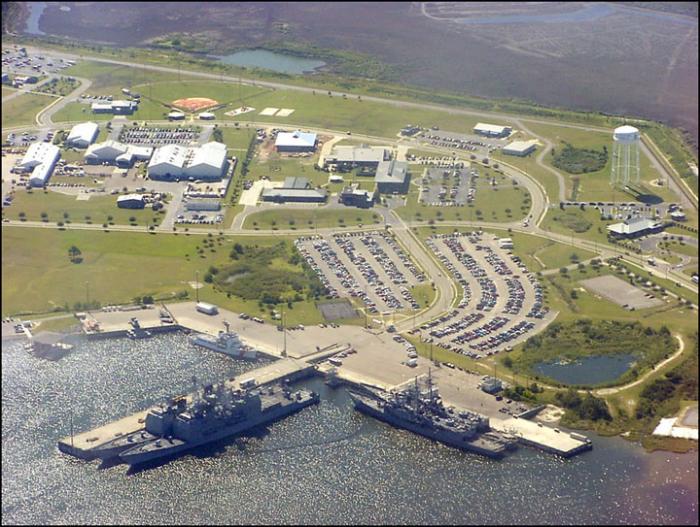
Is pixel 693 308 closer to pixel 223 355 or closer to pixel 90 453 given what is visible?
pixel 223 355

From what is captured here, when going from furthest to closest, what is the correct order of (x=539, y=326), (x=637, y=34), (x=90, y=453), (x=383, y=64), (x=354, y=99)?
(x=637, y=34) < (x=383, y=64) < (x=354, y=99) < (x=539, y=326) < (x=90, y=453)

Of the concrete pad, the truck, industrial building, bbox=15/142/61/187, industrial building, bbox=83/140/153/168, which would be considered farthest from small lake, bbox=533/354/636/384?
industrial building, bbox=15/142/61/187

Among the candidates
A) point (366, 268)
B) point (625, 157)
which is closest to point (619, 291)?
point (366, 268)

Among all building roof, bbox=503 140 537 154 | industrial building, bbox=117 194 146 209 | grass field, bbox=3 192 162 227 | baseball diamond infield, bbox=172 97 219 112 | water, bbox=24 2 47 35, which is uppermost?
building roof, bbox=503 140 537 154

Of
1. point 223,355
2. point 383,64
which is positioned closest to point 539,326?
point 223,355

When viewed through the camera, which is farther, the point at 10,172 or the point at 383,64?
the point at 383,64

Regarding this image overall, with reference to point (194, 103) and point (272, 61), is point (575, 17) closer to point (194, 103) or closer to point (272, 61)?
point (272, 61)

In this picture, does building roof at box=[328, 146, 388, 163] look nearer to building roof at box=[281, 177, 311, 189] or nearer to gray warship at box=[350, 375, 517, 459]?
building roof at box=[281, 177, 311, 189]
